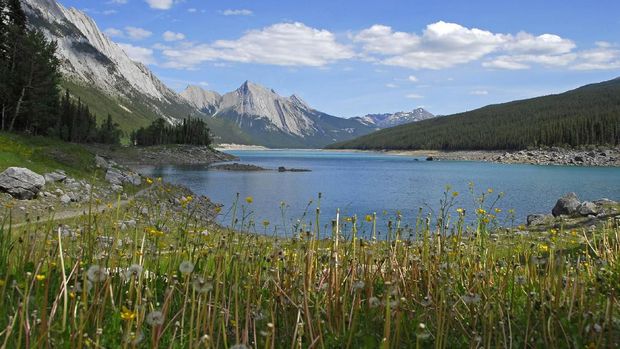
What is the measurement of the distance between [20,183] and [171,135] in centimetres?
14788

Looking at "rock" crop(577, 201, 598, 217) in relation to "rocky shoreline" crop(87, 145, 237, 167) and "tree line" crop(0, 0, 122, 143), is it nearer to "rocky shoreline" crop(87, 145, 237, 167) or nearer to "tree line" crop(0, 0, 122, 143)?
"tree line" crop(0, 0, 122, 143)

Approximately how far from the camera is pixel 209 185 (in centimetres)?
6562

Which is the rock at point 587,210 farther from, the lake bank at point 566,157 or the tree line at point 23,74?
the lake bank at point 566,157

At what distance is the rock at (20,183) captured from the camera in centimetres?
2267

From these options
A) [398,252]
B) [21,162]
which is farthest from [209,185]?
[398,252]

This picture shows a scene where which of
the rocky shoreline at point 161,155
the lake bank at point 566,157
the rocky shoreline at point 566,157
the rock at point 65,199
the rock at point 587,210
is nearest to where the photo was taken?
the rock at point 65,199

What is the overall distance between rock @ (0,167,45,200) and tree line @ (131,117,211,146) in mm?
141094

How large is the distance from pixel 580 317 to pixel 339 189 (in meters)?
61.8

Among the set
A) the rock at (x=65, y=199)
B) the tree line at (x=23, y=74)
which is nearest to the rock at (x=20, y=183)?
the rock at (x=65, y=199)

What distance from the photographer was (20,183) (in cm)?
2309

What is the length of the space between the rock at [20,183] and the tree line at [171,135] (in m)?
141

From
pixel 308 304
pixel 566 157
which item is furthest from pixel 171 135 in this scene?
pixel 308 304

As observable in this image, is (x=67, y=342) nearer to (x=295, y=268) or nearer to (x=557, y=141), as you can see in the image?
(x=295, y=268)

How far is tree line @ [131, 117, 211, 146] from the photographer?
16138cm
